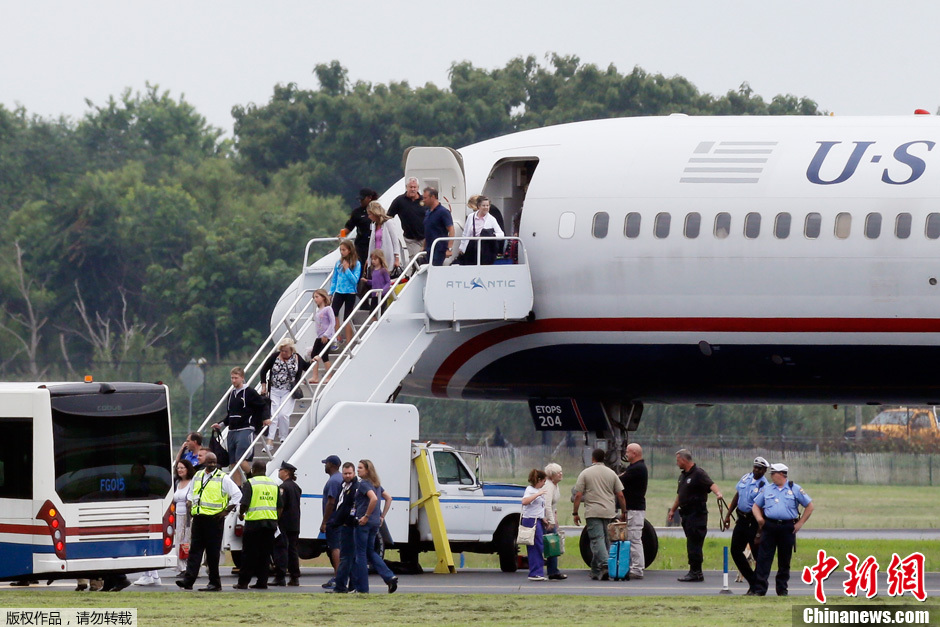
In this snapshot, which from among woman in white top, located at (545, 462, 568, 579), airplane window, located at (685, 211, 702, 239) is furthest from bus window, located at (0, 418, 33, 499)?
airplane window, located at (685, 211, 702, 239)

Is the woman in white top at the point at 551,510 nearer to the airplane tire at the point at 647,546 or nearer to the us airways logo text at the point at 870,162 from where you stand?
the airplane tire at the point at 647,546

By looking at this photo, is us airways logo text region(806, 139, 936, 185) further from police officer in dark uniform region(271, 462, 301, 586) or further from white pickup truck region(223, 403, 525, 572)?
police officer in dark uniform region(271, 462, 301, 586)

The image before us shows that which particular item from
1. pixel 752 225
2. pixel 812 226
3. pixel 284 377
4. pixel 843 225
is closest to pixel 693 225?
pixel 752 225

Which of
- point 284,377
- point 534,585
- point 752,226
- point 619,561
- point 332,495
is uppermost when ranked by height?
point 752,226

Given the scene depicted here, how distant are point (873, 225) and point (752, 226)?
1810 mm

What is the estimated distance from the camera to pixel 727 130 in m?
27.3

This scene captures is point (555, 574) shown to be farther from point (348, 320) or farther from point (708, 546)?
point (708, 546)

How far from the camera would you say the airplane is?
25.8 m

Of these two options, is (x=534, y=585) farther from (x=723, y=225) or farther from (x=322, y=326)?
(x=723, y=225)

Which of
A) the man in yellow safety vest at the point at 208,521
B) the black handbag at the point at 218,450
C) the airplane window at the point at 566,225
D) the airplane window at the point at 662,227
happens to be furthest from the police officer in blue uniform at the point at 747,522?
the black handbag at the point at 218,450

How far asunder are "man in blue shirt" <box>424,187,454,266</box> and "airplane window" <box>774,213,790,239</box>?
5018 millimetres

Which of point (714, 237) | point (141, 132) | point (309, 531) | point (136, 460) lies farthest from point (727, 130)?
point (141, 132)

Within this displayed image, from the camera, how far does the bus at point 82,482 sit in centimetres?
2108

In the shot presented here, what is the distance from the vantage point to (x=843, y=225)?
25891 mm
